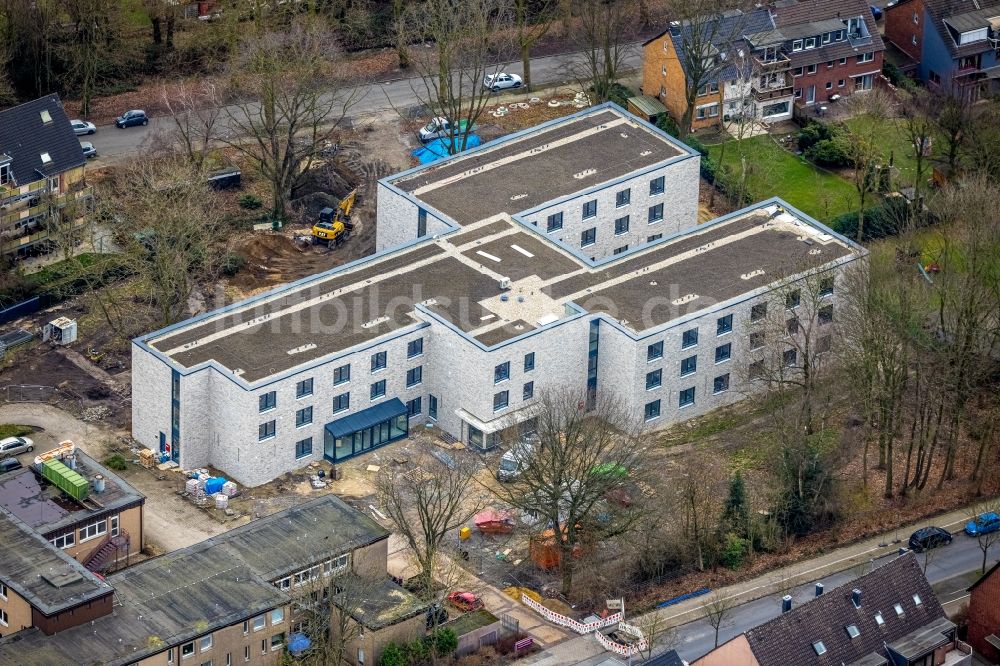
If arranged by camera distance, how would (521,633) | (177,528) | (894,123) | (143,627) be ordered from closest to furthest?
1. (143,627)
2. (521,633)
3. (177,528)
4. (894,123)

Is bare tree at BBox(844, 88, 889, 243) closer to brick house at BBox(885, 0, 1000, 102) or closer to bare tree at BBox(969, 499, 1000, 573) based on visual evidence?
brick house at BBox(885, 0, 1000, 102)

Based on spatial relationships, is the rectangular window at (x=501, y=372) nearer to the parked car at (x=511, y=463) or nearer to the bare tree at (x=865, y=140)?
the parked car at (x=511, y=463)

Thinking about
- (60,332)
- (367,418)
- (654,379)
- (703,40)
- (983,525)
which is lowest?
(983,525)

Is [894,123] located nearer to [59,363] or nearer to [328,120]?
[328,120]

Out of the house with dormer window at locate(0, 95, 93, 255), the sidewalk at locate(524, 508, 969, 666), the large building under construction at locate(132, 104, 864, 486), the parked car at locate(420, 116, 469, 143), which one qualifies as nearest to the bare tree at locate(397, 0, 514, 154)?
the parked car at locate(420, 116, 469, 143)

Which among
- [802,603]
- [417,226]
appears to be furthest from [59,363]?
[802,603]

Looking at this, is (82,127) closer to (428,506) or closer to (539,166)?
(539,166)

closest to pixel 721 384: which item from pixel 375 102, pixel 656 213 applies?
pixel 656 213
